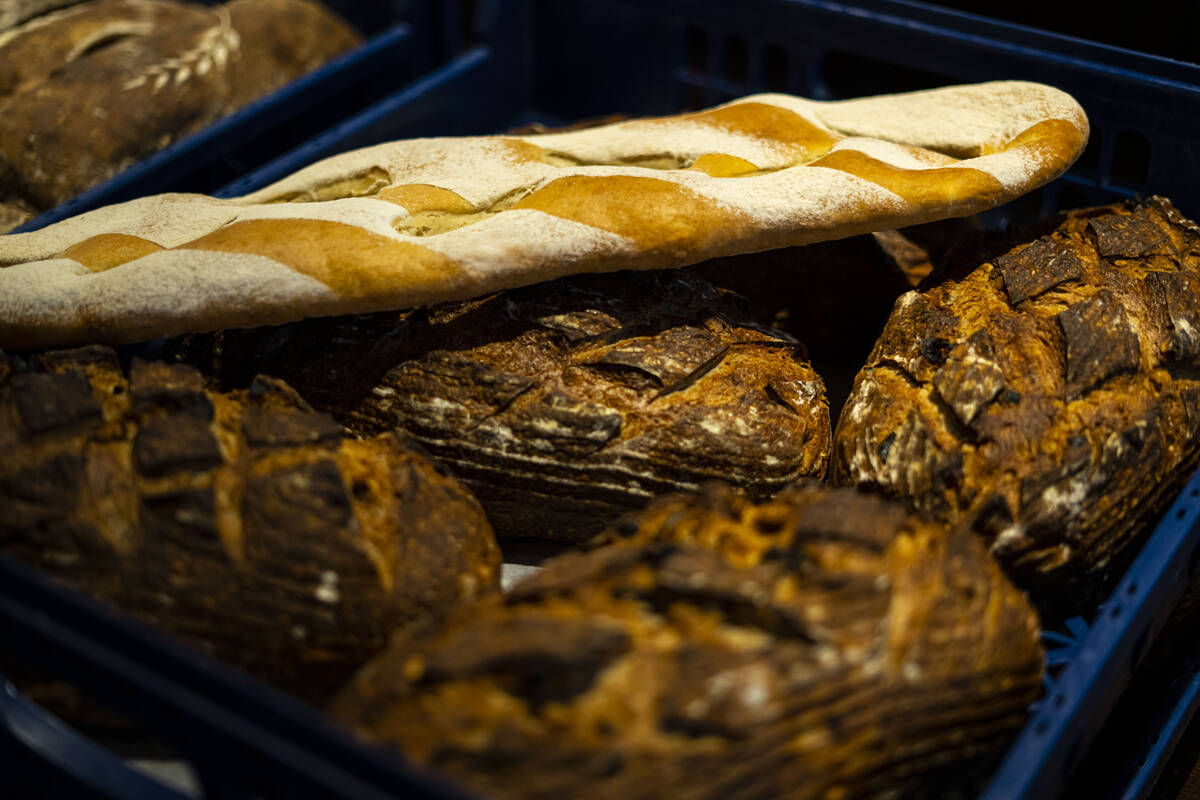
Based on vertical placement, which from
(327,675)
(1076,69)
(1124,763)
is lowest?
(1124,763)

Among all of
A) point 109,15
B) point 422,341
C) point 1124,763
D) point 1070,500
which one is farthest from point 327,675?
point 109,15

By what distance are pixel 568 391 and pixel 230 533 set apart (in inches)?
16.1

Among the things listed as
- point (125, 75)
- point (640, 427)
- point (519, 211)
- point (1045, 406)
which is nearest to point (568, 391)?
point (640, 427)

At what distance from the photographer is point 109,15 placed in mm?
2059

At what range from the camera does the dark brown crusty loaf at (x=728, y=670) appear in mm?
737

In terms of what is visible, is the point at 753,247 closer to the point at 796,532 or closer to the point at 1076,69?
the point at 796,532

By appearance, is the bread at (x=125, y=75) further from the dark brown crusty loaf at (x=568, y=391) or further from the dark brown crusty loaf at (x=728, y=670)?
the dark brown crusty loaf at (x=728, y=670)

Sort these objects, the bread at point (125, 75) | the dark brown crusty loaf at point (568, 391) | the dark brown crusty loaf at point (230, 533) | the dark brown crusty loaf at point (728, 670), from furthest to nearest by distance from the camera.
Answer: the bread at point (125, 75), the dark brown crusty loaf at point (568, 391), the dark brown crusty loaf at point (230, 533), the dark brown crusty loaf at point (728, 670)

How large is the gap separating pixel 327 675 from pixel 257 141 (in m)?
1.30

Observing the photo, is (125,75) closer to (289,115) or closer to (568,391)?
(289,115)

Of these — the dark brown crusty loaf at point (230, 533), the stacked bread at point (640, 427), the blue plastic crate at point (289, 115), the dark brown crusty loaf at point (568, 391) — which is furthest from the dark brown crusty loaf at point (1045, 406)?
the blue plastic crate at point (289, 115)

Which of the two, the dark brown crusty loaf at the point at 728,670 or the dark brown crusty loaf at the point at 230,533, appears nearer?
the dark brown crusty loaf at the point at 728,670

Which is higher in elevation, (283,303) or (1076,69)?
(1076,69)

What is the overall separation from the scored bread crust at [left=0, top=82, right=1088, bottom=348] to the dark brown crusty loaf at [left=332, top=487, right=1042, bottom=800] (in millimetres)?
429
